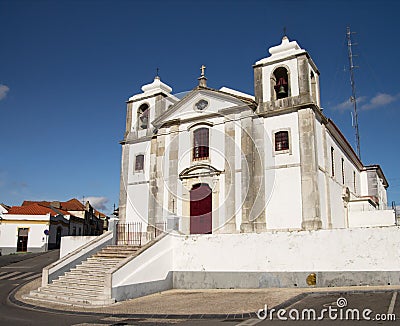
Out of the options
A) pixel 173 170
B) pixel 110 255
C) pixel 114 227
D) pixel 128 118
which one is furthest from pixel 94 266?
pixel 128 118

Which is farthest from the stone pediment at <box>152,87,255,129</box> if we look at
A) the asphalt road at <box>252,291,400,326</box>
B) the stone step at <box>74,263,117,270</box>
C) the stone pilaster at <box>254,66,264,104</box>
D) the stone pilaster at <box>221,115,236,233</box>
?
the asphalt road at <box>252,291,400,326</box>

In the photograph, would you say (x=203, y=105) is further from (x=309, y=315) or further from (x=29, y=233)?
(x=29, y=233)

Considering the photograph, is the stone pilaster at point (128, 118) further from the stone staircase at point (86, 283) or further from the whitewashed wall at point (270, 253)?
the whitewashed wall at point (270, 253)

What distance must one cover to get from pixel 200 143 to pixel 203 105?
176cm

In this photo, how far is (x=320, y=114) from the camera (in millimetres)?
16062

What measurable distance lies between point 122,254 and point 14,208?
967 inches

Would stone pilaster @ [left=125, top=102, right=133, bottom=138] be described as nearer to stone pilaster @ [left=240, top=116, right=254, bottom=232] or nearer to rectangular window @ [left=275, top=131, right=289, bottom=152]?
stone pilaster @ [left=240, top=116, right=254, bottom=232]

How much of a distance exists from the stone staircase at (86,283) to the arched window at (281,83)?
28.2 feet

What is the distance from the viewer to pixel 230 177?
1614 centimetres

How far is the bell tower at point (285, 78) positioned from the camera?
15.6 metres

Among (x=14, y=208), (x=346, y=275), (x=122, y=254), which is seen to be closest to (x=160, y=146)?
(x=122, y=254)

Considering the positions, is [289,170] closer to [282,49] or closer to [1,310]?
[282,49]

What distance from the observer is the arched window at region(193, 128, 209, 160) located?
17266 mm

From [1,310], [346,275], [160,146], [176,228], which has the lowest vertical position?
[1,310]
